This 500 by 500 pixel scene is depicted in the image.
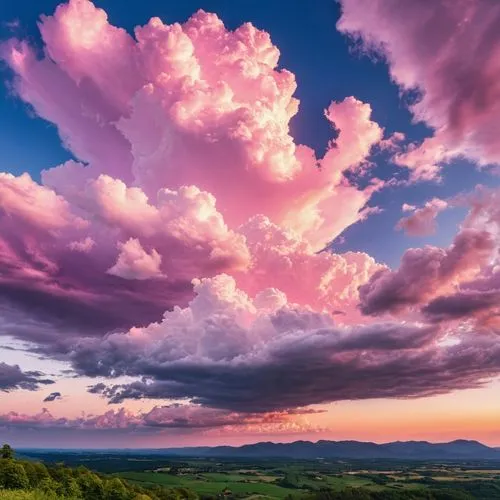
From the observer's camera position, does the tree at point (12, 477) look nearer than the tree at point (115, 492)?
Yes

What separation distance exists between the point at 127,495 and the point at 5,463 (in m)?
42.5

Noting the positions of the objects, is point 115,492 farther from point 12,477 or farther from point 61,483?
point 12,477

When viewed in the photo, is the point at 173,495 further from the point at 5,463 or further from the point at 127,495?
the point at 5,463

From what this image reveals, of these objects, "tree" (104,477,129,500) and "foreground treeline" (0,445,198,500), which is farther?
"tree" (104,477,129,500)

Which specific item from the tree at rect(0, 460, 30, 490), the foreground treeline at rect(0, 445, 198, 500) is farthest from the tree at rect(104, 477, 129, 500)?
the tree at rect(0, 460, 30, 490)

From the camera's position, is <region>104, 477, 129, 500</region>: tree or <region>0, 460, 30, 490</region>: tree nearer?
<region>0, 460, 30, 490</region>: tree

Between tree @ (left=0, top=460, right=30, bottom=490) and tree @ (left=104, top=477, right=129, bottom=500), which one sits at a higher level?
tree @ (left=0, top=460, right=30, bottom=490)

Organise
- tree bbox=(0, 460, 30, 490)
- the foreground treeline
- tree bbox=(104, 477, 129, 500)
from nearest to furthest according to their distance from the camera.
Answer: tree bbox=(0, 460, 30, 490)
the foreground treeline
tree bbox=(104, 477, 129, 500)

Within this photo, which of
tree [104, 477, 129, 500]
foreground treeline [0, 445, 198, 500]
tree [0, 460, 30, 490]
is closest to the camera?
tree [0, 460, 30, 490]

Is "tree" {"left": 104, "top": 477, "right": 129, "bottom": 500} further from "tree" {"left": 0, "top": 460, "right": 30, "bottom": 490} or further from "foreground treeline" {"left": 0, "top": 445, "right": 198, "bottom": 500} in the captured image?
"tree" {"left": 0, "top": 460, "right": 30, "bottom": 490}

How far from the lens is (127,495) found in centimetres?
15425

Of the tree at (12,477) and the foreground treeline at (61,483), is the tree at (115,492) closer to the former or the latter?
the foreground treeline at (61,483)

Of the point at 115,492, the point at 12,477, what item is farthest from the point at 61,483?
the point at 115,492

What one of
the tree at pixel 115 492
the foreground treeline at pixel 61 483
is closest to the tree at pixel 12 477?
the foreground treeline at pixel 61 483
